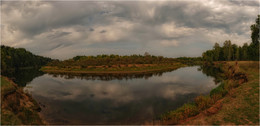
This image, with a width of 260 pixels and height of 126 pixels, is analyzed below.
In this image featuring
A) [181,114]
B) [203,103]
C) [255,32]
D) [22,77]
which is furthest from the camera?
[22,77]

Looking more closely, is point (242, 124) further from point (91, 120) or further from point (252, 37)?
point (252, 37)

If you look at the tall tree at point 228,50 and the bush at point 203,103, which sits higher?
the tall tree at point 228,50

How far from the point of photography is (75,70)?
88.9 m

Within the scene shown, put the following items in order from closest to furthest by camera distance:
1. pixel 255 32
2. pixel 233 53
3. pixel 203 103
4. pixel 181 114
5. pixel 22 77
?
pixel 181 114
pixel 203 103
pixel 255 32
pixel 22 77
pixel 233 53

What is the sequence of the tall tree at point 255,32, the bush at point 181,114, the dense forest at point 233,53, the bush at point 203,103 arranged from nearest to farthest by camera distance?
the bush at point 181,114
the bush at point 203,103
the tall tree at point 255,32
the dense forest at point 233,53

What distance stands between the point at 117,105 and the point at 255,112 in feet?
67.7

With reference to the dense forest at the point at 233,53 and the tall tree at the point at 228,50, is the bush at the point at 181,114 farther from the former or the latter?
the tall tree at the point at 228,50

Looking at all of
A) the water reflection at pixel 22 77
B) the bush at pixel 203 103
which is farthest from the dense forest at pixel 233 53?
the water reflection at pixel 22 77

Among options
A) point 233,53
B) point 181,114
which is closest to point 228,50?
point 233,53

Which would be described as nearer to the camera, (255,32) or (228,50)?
(255,32)

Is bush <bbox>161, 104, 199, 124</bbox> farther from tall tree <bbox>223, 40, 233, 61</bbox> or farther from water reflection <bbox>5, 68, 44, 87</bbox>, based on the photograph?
tall tree <bbox>223, 40, 233, 61</bbox>

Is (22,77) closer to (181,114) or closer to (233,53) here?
(181,114)

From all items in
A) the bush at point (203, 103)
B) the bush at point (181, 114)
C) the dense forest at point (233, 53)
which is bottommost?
the bush at point (181, 114)

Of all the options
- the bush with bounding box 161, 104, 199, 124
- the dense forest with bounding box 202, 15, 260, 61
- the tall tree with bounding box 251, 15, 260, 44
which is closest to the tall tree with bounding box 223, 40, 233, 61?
the dense forest with bounding box 202, 15, 260, 61
